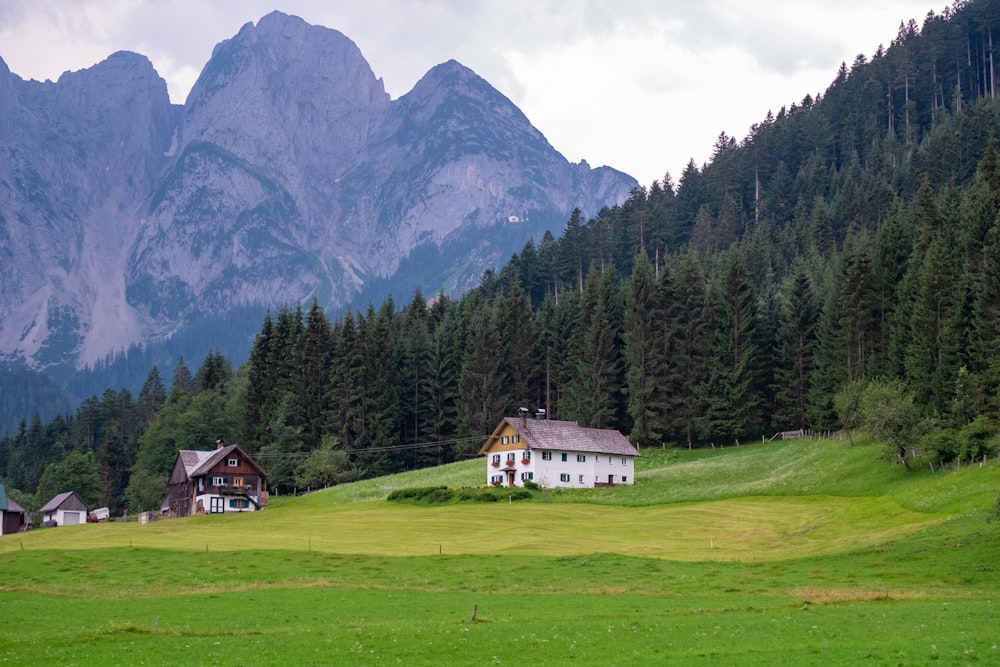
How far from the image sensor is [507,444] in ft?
362

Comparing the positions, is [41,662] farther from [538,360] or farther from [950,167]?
[950,167]

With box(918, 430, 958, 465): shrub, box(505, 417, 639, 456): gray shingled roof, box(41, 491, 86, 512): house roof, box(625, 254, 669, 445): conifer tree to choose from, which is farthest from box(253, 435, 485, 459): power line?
box(918, 430, 958, 465): shrub

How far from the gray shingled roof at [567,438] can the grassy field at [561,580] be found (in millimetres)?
10250

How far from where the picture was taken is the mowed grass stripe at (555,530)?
64500 mm

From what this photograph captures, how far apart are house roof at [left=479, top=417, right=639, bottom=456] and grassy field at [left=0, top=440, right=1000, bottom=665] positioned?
10205mm

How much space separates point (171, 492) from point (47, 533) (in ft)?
120

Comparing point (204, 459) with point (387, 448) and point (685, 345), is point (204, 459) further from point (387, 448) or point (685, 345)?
point (685, 345)

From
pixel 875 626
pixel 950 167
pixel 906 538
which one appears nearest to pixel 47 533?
pixel 906 538

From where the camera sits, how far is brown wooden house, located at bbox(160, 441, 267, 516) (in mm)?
116000

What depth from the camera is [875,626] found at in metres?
34.2

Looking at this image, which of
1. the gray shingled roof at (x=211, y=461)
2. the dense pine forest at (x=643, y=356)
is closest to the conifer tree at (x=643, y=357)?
the dense pine forest at (x=643, y=356)

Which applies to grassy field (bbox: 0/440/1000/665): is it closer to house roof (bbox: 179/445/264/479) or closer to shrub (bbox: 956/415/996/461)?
shrub (bbox: 956/415/996/461)

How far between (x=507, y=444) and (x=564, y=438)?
20.8 ft

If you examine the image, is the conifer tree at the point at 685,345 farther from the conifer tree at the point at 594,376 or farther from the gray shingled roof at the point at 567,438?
the gray shingled roof at the point at 567,438
